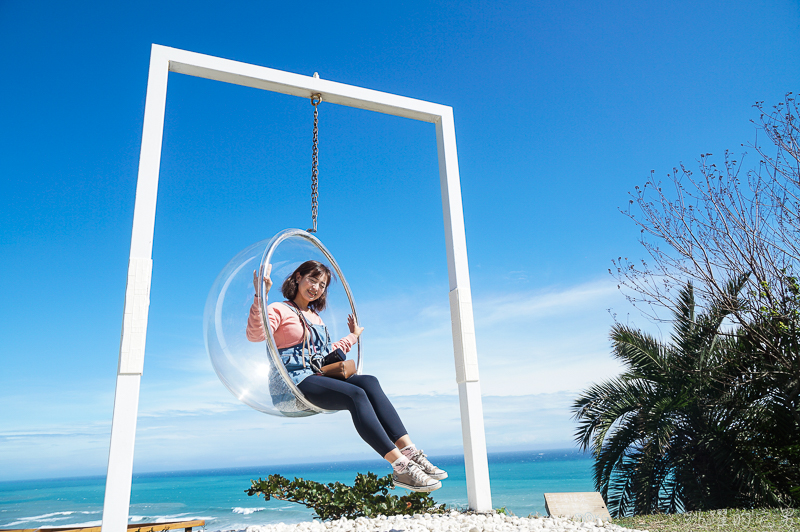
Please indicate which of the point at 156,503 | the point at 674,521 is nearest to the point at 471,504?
the point at 674,521

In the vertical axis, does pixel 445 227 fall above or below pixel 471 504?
above

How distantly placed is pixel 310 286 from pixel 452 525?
1.88 meters

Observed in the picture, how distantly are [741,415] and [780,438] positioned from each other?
56cm

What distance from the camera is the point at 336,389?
11.0ft

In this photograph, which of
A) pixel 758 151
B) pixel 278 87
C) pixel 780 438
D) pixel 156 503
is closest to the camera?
pixel 278 87

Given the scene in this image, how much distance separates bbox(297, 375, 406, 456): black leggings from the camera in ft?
10.7

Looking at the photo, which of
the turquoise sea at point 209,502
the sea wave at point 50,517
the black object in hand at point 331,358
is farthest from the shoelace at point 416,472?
the sea wave at point 50,517

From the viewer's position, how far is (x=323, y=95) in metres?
4.25

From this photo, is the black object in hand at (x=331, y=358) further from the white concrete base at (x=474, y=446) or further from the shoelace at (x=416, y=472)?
the white concrete base at (x=474, y=446)

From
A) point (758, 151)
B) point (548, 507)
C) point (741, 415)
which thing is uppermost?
point (758, 151)

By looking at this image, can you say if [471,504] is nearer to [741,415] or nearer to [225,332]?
[225,332]

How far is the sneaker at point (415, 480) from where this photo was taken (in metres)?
3.15

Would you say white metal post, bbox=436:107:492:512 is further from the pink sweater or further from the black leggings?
the pink sweater

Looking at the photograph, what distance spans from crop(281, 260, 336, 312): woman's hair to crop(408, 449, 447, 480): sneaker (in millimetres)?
1284
